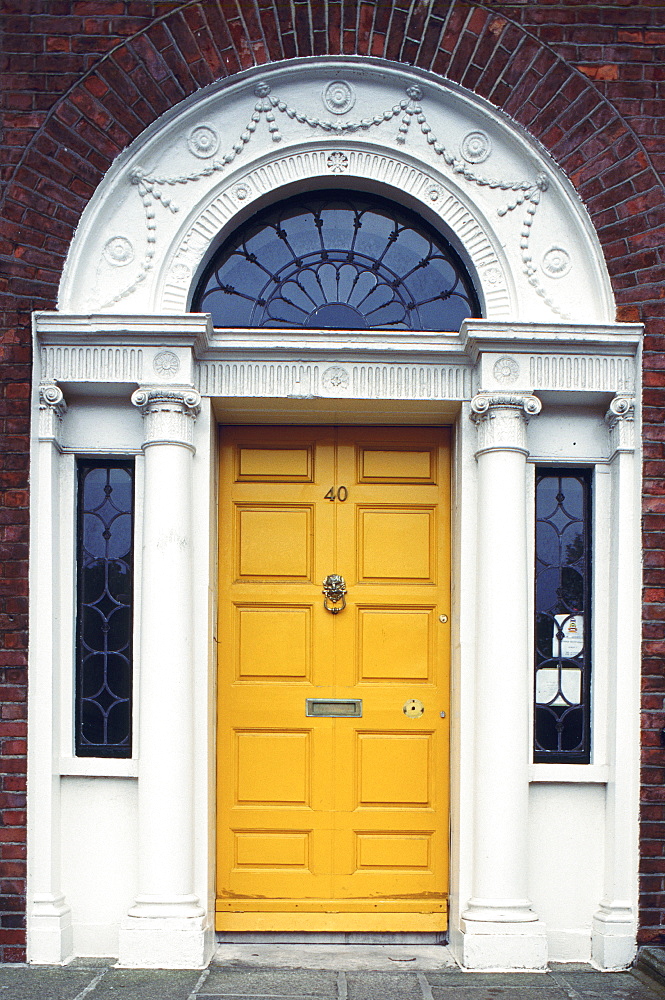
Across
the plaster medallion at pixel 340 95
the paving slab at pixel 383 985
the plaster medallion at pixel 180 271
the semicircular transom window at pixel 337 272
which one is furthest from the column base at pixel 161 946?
the plaster medallion at pixel 340 95

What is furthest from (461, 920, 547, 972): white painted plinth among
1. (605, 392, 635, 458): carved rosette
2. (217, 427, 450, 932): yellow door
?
(605, 392, 635, 458): carved rosette

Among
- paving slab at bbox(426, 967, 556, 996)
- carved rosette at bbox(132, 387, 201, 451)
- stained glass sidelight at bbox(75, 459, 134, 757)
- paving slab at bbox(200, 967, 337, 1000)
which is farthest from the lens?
stained glass sidelight at bbox(75, 459, 134, 757)

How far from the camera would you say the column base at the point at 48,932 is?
16.5 ft

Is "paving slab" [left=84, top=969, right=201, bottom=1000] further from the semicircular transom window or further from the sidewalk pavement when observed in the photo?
the semicircular transom window

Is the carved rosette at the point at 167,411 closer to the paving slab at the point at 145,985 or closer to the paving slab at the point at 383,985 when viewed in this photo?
the paving slab at the point at 145,985

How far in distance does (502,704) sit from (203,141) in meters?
3.26

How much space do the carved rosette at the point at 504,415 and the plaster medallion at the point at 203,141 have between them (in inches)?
74.4

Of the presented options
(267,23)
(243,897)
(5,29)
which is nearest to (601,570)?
(243,897)

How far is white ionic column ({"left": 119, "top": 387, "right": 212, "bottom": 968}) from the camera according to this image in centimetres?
500

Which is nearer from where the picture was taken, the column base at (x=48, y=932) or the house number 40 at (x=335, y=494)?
the column base at (x=48, y=932)

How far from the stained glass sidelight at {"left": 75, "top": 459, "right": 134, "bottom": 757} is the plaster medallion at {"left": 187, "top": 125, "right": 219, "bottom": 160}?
165cm

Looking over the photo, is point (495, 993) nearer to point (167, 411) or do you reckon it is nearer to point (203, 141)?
point (167, 411)

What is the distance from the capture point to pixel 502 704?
5121 mm

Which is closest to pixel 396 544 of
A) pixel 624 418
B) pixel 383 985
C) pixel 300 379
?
pixel 300 379
